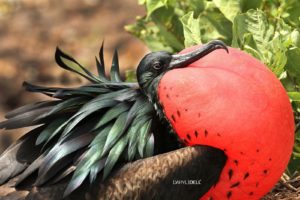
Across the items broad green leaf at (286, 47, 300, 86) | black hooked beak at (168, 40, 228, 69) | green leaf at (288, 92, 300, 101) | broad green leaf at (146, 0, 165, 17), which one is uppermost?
black hooked beak at (168, 40, 228, 69)

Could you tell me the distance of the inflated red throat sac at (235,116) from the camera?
10.4 ft

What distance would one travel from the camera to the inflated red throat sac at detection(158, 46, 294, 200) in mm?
3156

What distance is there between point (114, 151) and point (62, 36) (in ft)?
18.3

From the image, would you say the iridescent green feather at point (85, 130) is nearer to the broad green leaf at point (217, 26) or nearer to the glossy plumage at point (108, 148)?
the glossy plumage at point (108, 148)

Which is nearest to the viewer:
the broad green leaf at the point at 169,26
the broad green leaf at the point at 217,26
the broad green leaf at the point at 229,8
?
the broad green leaf at the point at 229,8

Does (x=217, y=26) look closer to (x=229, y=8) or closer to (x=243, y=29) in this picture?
(x=229, y=8)

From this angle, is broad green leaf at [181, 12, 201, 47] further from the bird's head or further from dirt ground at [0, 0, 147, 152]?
dirt ground at [0, 0, 147, 152]

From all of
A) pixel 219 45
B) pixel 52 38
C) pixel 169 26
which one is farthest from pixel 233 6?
pixel 52 38

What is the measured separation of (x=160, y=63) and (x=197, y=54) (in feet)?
0.55

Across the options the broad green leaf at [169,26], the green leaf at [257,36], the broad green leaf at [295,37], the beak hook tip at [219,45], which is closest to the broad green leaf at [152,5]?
the broad green leaf at [169,26]

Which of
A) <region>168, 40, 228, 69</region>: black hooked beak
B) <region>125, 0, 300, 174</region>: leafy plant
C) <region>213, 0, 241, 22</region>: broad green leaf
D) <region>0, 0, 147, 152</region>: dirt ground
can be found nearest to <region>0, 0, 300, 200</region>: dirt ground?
<region>0, 0, 147, 152</region>: dirt ground

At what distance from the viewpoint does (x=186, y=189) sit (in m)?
3.18

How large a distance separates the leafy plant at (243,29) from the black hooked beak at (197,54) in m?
0.48

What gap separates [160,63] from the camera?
3.40m
